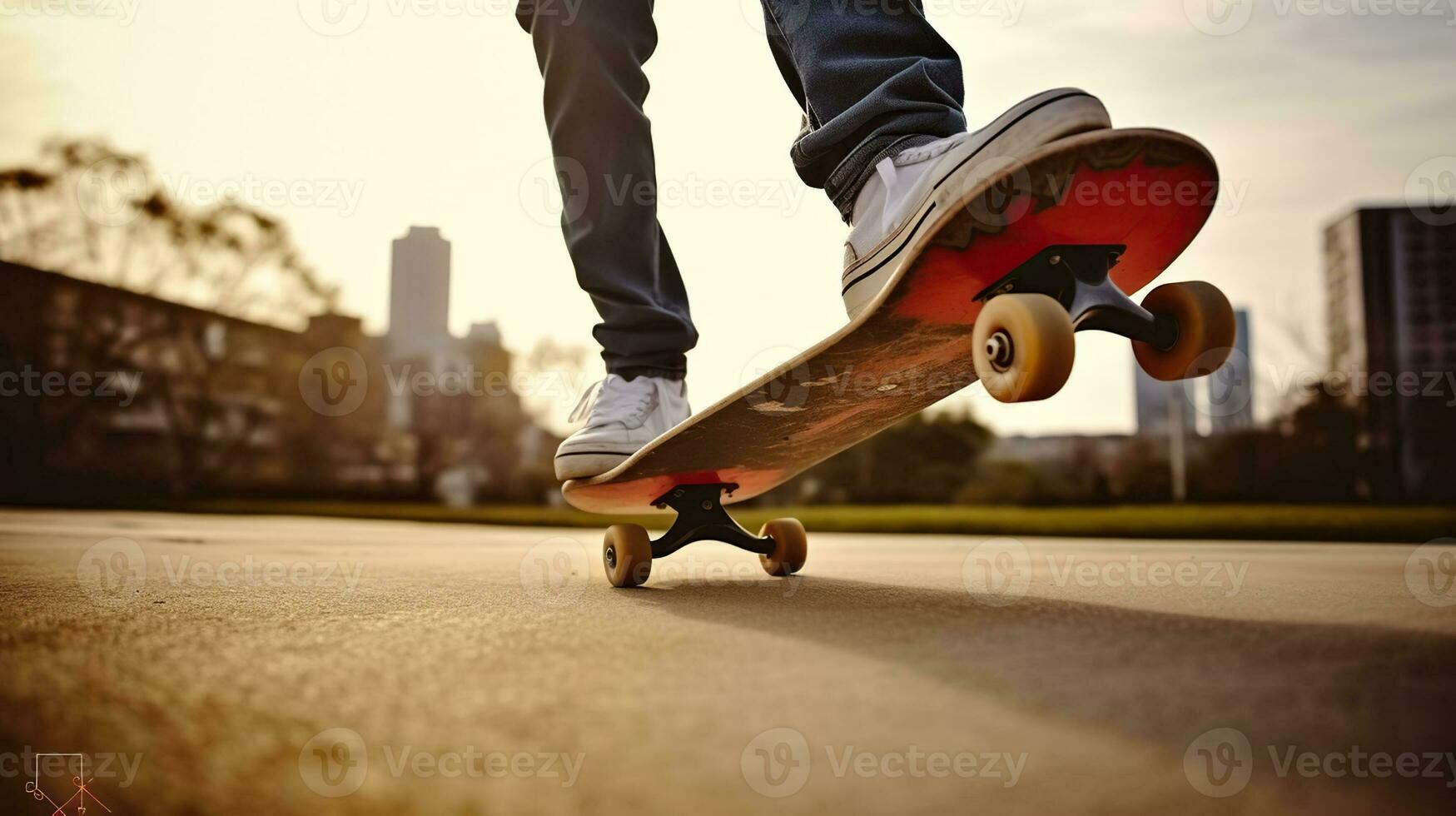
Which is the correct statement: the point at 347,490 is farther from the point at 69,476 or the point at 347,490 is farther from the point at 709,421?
the point at 709,421

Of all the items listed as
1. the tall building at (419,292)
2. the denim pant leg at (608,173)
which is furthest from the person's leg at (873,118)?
the tall building at (419,292)

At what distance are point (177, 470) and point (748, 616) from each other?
22.9 metres

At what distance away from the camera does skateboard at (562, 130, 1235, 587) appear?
108cm

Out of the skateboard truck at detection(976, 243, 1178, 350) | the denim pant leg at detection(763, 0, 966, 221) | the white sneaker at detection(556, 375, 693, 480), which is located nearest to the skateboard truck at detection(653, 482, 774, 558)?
the white sneaker at detection(556, 375, 693, 480)

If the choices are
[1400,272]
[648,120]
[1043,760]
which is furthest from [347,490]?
[1400,272]

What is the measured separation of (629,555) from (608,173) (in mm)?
901

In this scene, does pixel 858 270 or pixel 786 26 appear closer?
pixel 858 270

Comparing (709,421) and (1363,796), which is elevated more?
(709,421)

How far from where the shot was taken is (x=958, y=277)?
1.24m

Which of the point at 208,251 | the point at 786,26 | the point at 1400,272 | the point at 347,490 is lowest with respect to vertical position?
the point at 347,490

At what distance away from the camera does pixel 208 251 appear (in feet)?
63.1

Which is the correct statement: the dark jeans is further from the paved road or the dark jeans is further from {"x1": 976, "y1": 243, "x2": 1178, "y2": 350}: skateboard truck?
the paved road

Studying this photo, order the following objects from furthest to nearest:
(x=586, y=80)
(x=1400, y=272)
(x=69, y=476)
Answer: (x=1400, y=272) < (x=69, y=476) < (x=586, y=80)

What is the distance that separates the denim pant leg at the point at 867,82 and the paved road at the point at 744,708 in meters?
0.79
